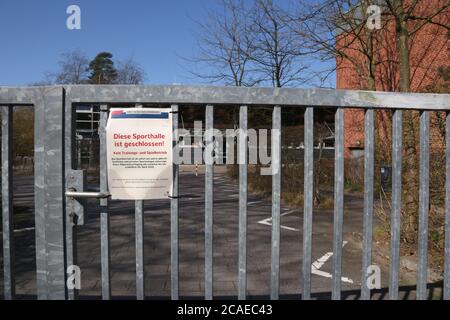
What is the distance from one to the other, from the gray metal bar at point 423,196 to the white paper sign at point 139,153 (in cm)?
144

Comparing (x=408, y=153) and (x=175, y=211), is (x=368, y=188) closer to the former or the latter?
(x=175, y=211)

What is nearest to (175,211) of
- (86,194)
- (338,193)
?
(86,194)

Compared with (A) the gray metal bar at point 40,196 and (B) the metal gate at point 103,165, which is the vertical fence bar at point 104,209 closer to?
(B) the metal gate at point 103,165

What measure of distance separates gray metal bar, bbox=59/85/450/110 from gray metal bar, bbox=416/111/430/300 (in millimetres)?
170

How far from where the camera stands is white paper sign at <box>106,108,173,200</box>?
76.4 inches

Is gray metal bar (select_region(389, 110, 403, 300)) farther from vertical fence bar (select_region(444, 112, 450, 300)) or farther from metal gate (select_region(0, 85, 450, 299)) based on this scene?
vertical fence bar (select_region(444, 112, 450, 300))

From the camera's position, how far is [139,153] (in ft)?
6.43

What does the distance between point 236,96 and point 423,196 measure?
4.11ft

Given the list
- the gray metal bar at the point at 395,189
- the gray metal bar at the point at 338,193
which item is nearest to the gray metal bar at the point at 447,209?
the gray metal bar at the point at 395,189

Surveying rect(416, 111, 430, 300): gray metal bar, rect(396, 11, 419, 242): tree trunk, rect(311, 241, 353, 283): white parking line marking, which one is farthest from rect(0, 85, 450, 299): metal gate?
rect(396, 11, 419, 242): tree trunk

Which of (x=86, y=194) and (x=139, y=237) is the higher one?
(x=86, y=194)

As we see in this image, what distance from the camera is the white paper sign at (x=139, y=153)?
6.36 ft
